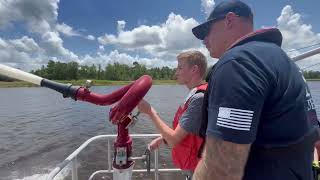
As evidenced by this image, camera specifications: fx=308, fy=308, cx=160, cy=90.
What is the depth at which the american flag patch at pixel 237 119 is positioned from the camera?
1.17 meters

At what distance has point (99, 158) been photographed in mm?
11242

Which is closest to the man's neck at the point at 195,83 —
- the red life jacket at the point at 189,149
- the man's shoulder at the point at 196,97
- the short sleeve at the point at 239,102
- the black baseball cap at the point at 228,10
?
the red life jacket at the point at 189,149

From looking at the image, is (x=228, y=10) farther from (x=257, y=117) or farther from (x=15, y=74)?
(x=15, y=74)

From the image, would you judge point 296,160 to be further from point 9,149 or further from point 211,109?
point 9,149

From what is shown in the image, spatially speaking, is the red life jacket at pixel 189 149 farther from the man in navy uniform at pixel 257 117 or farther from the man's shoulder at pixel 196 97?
the man in navy uniform at pixel 257 117

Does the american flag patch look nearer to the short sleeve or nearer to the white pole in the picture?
the short sleeve

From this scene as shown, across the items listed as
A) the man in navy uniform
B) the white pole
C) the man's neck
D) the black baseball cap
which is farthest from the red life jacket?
the white pole

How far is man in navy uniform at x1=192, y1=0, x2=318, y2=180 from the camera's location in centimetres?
118

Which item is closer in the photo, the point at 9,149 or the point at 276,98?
the point at 276,98

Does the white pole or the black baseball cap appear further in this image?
the white pole

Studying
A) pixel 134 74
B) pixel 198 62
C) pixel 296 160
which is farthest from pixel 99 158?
pixel 134 74

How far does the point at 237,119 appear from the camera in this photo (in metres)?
1.17

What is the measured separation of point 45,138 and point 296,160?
54.1ft

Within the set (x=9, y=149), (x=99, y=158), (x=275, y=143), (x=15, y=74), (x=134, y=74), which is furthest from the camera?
(x=134, y=74)
